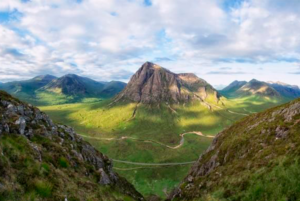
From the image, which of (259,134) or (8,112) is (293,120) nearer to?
(259,134)

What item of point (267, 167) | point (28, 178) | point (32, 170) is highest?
point (32, 170)

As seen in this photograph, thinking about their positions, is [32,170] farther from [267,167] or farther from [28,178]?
[267,167]

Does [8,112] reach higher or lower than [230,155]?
higher

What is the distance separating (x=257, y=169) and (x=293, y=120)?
25753 millimetres

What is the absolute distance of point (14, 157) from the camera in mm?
21734

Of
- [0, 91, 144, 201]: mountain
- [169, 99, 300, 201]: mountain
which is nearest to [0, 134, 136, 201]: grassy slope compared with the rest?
[0, 91, 144, 201]: mountain

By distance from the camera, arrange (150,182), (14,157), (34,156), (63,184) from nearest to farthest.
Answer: (14,157) < (63,184) < (34,156) < (150,182)

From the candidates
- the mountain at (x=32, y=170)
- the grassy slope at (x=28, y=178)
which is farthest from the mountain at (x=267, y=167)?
the grassy slope at (x=28, y=178)

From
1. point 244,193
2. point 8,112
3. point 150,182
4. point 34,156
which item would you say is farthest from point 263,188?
point 150,182

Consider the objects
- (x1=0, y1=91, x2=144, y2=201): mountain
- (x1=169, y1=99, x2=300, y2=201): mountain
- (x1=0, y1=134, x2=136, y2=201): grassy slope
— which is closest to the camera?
(x1=0, y1=134, x2=136, y2=201): grassy slope

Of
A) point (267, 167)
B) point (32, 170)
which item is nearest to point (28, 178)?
point (32, 170)

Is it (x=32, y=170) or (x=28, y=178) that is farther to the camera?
(x=32, y=170)

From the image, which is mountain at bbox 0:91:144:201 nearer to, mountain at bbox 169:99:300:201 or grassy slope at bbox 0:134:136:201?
grassy slope at bbox 0:134:136:201

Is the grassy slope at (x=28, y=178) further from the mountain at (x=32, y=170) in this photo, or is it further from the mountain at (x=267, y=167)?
the mountain at (x=267, y=167)
